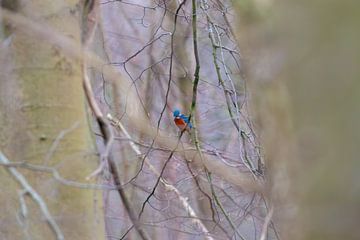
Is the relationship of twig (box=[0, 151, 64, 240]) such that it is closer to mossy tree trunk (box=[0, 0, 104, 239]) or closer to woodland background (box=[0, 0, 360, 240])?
woodland background (box=[0, 0, 360, 240])

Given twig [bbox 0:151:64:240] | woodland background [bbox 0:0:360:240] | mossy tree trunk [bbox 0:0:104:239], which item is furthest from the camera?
mossy tree trunk [bbox 0:0:104:239]

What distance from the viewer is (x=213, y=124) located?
3002 millimetres

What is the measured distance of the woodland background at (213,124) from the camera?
17.0 inches

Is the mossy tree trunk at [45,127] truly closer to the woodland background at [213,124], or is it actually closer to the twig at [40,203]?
the woodland background at [213,124]

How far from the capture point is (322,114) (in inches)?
17.2

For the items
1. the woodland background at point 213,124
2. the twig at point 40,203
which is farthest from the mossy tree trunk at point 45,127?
the twig at point 40,203

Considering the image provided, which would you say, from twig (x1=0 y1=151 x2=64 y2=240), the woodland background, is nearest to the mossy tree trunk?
the woodland background

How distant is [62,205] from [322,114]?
2.43ft

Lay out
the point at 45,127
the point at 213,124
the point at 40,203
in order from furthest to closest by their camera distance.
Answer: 1. the point at 213,124
2. the point at 45,127
3. the point at 40,203

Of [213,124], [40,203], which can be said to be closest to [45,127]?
Answer: [40,203]

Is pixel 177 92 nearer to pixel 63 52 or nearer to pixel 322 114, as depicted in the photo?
pixel 63 52

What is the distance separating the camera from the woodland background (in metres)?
0.43

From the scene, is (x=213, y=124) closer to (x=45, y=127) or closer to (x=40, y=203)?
(x=45, y=127)

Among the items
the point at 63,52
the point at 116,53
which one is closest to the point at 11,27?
the point at 63,52
